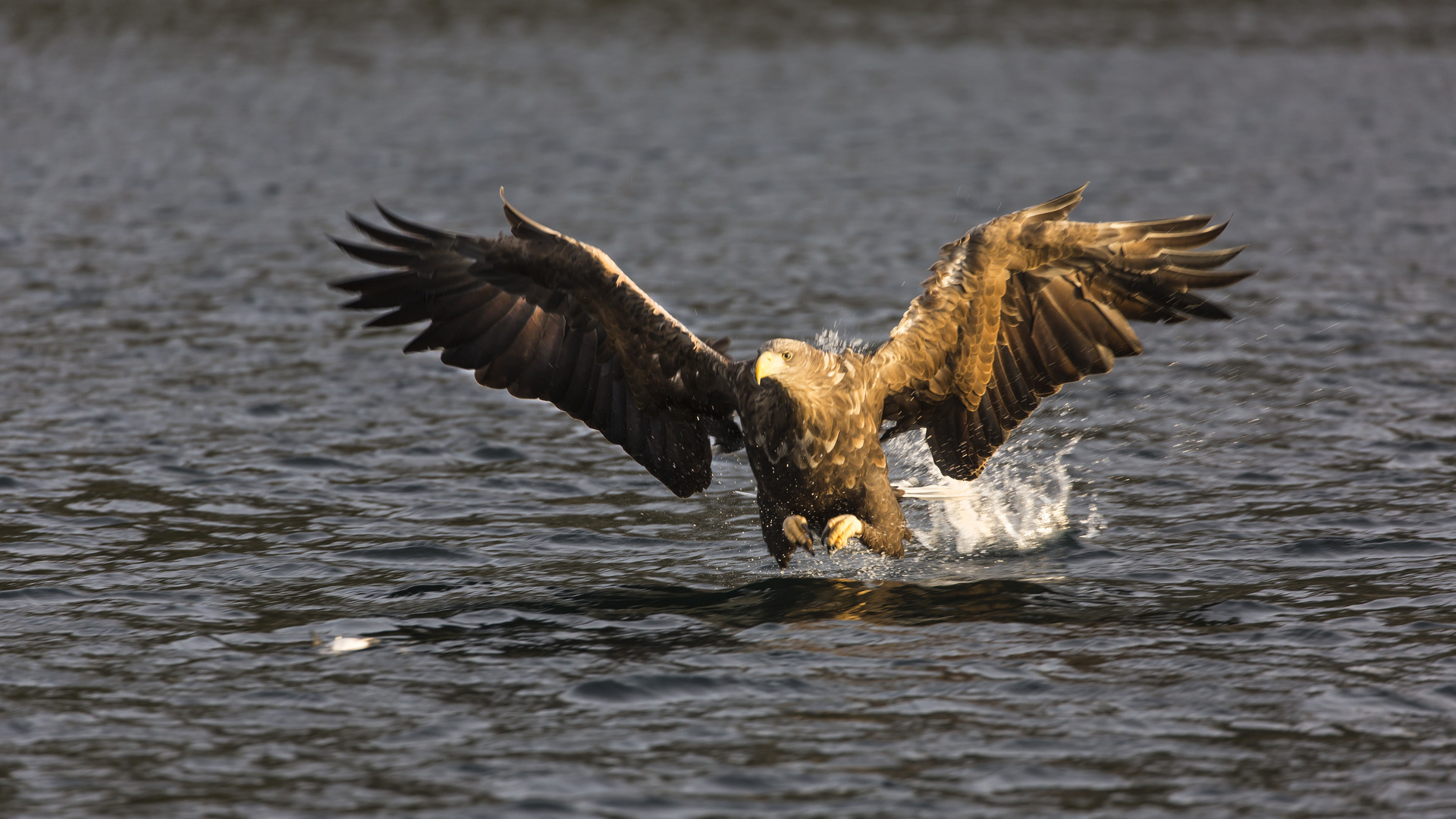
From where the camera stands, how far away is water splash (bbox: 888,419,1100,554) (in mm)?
8258

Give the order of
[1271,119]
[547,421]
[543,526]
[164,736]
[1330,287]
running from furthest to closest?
[1271,119] → [1330,287] → [547,421] → [543,526] → [164,736]

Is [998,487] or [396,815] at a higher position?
[998,487]

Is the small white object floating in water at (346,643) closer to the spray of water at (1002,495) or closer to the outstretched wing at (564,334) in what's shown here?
the outstretched wing at (564,334)

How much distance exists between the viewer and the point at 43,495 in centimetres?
864

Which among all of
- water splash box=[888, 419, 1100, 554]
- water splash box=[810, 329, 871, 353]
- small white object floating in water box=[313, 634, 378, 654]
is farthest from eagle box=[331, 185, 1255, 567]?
water splash box=[810, 329, 871, 353]

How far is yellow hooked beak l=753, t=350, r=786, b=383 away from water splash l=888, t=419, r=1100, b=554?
1498 millimetres

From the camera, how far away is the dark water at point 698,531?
17.8 ft

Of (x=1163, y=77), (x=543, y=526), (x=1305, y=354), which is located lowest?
(x=543, y=526)

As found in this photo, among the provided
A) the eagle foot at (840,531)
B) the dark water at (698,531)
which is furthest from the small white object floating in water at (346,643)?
the eagle foot at (840,531)

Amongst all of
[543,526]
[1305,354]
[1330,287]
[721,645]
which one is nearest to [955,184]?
[1330,287]

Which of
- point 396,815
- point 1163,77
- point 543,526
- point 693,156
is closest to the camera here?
point 396,815

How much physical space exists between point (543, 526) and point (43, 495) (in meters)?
2.74

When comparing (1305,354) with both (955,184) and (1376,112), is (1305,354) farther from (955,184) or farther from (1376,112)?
(1376,112)

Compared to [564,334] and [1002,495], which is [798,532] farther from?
[1002,495]
